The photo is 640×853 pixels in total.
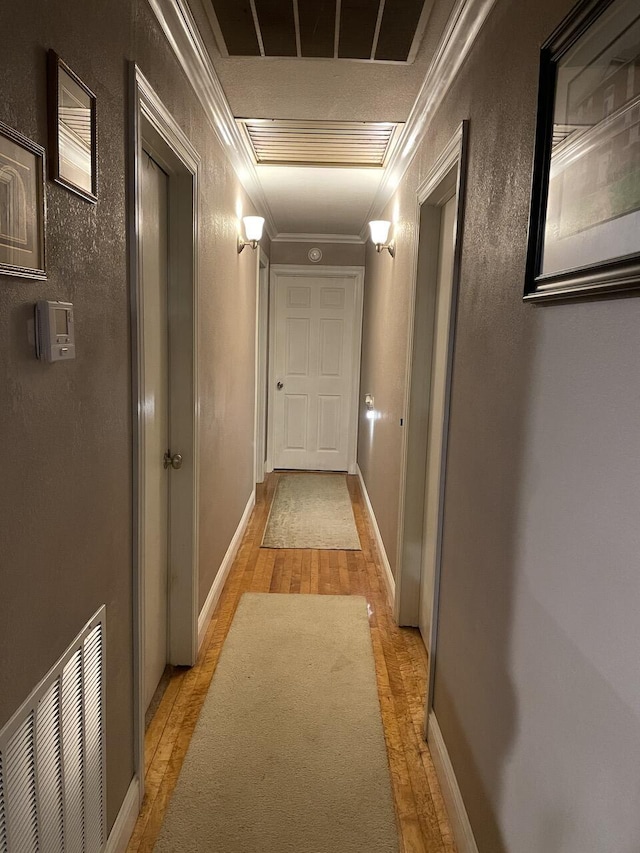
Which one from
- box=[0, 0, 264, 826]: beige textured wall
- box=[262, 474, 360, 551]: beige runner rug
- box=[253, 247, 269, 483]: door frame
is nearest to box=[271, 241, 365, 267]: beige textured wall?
box=[253, 247, 269, 483]: door frame

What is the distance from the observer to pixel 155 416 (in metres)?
2.27

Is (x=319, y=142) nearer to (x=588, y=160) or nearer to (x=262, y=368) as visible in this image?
(x=588, y=160)

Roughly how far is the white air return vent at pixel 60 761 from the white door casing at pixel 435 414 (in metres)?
1.45

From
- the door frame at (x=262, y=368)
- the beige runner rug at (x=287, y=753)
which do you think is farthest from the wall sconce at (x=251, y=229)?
the beige runner rug at (x=287, y=753)

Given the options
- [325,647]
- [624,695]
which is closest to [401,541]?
[325,647]

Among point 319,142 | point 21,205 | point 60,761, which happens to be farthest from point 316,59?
point 60,761

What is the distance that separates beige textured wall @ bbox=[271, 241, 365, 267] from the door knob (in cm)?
383

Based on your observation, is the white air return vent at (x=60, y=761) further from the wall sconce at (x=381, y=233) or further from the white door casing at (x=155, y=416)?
the wall sconce at (x=381, y=233)

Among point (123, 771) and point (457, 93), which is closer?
point (123, 771)

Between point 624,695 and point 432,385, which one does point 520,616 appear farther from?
point 432,385

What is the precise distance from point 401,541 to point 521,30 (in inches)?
86.5

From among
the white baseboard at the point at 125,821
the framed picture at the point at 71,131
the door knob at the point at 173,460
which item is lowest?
the white baseboard at the point at 125,821

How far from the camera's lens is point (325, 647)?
9.24ft

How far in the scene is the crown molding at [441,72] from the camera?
1737 millimetres
